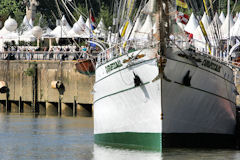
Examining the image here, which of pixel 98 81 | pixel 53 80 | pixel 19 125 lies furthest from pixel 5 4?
pixel 98 81

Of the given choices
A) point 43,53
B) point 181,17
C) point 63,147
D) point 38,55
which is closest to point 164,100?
point 181,17

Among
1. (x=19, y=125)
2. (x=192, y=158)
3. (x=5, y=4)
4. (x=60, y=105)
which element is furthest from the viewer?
(x=5, y=4)

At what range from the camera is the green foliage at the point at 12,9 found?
339ft

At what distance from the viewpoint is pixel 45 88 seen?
65.3 m

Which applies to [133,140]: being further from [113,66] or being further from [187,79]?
[187,79]

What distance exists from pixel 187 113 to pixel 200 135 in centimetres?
146

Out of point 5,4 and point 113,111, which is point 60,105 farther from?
point 5,4

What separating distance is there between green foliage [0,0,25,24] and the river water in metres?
52.1

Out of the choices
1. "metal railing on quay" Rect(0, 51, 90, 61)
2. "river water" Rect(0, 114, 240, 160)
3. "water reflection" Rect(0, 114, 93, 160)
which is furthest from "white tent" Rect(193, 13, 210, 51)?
→ "metal railing on quay" Rect(0, 51, 90, 61)

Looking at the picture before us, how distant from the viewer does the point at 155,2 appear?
33.5 meters

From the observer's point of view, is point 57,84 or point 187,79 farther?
point 57,84

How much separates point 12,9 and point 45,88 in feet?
138

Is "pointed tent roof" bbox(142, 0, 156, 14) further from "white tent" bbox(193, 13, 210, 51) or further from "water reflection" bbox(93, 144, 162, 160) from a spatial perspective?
"water reflection" bbox(93, 144, 162, 160)

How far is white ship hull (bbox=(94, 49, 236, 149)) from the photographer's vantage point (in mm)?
33531
